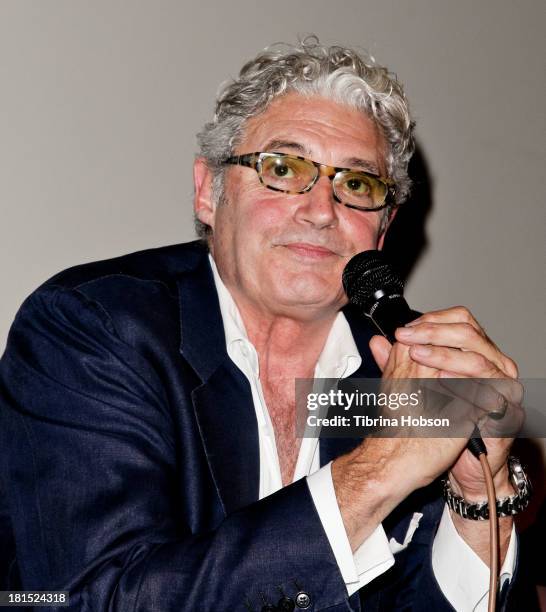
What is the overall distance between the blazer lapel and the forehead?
443 mm

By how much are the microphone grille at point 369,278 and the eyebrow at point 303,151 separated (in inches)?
14.6

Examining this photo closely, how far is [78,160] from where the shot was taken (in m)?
2.68

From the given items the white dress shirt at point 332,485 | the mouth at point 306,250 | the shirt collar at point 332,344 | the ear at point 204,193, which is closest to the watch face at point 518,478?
the white dress shirt at point 332,485

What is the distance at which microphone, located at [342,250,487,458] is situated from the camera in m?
1.76

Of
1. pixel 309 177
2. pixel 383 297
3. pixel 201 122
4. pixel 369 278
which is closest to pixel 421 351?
pixel 383 297

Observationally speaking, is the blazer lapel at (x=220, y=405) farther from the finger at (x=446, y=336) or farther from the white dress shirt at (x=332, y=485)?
the finger at (x=446, y=336)

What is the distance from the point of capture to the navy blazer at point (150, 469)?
1643 mm

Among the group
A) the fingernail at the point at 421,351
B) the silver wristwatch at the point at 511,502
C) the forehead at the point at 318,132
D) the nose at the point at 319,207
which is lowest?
the silver wristwatch at the point at 511,502

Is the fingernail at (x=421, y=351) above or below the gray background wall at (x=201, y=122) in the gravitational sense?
below

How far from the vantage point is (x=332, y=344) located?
98.6 inches

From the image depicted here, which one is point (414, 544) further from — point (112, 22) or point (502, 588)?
point (112, 22)

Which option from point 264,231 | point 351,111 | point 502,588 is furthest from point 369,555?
point 351,111

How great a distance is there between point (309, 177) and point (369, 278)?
1.58ft

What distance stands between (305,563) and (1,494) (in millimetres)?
869
